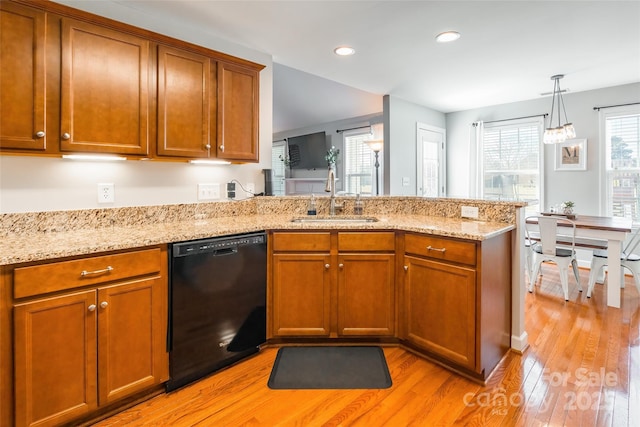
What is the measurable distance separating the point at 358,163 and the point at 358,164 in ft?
0.06

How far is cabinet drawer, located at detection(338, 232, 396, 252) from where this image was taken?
2277 mm

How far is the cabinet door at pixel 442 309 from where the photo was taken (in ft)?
6.36

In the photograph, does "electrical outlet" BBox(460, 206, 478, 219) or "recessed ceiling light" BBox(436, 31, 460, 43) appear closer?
"electrical outlet" BBox(460, 206, 478, 219)

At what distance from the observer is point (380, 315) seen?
233 cm

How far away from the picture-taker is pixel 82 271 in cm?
151

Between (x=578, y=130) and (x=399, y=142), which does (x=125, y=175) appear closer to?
(x=399, y=142)

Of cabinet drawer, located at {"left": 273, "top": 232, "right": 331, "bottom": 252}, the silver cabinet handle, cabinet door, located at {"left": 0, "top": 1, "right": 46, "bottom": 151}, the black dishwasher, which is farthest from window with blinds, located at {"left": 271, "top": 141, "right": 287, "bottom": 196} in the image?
the silver cabinet handle

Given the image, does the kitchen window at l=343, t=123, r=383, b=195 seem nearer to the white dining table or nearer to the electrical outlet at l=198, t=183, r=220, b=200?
the white dining table

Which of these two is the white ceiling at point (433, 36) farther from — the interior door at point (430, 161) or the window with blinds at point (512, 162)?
the interior door at point (430, 161)

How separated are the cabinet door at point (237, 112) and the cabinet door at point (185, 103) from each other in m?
0.06

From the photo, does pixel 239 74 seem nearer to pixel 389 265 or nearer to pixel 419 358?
pixel 389 265

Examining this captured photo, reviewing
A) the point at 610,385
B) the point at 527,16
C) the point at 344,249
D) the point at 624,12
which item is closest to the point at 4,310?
the point at 344,249

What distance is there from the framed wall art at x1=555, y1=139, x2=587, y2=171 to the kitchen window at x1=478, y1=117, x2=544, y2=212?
242 millimetres

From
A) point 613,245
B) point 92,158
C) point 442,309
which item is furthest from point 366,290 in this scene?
point 613,245
